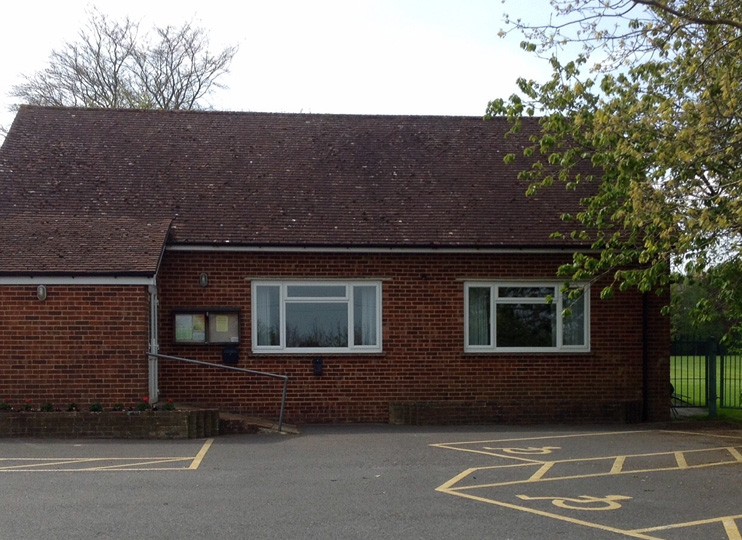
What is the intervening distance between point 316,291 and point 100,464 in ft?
18.8

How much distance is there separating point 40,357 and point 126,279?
5.87 ft

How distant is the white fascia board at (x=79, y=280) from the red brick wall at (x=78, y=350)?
92 mm

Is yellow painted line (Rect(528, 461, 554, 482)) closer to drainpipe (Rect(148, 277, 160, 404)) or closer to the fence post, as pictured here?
drainpipe (Rect(148, 277, 160, 404))

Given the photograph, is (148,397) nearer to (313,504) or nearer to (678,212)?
(313,504)

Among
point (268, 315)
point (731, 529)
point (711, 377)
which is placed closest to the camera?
point (731, 529)

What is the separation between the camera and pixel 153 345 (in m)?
14.5

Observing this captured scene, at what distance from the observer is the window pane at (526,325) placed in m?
15.8

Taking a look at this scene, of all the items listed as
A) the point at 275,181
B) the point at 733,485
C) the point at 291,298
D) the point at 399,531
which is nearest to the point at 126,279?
the point at 291,298

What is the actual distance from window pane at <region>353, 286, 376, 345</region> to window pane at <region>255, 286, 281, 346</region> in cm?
133

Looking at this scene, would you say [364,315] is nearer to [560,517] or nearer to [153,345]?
[153,345]

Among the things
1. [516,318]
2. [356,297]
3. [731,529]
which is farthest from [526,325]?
[731,529]

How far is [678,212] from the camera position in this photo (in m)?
10.5

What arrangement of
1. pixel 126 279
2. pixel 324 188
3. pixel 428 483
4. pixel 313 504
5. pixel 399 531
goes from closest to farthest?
pixel 399 531 → pixel 313 504 → pixel 428 483 → pixel 126 279 → pixel 324 188

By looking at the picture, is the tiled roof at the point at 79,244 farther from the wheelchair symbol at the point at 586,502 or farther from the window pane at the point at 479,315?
the wheelchair symbol at the point at 586,502
